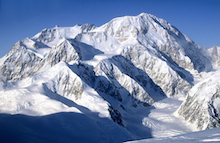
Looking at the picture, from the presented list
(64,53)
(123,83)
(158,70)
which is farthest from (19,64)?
(158,70)

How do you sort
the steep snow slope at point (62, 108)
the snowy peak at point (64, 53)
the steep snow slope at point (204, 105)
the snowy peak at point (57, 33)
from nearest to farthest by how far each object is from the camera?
the steep snow slope at point (62, 108), the steep snow slope at point (204, 105), the snowy peak at point (64, 53), the snowy peak at point (57, 33)

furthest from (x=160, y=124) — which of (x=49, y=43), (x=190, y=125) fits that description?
Result: (x=49, y=43)

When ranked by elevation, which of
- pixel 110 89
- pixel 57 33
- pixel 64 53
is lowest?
pixel 110 89

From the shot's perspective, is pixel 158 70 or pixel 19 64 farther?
pixel 19 64

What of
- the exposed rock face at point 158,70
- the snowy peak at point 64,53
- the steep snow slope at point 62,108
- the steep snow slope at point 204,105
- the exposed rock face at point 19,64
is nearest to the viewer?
the steep snow slope at point 62,108

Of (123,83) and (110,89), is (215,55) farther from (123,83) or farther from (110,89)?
(110,89)

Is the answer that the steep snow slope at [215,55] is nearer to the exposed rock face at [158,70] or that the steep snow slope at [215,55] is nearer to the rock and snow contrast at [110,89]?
the rock and snow contrast at [110,89]

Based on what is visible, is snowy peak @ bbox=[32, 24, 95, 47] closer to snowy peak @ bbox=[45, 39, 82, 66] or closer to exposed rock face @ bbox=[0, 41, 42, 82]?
exposed rock face @ bbox=[0, 41, 42, 82]

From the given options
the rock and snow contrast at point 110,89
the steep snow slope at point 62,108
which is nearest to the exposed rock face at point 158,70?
the rock and snow contrast at point 110,89

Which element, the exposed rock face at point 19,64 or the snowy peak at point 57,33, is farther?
the snowy peak at point 57,33
